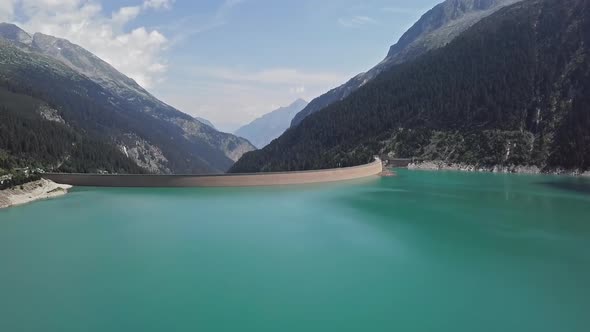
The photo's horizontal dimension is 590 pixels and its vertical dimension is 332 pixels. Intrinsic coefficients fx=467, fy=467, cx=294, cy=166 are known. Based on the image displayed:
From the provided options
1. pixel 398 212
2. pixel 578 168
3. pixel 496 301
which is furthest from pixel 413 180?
pixel 496 301

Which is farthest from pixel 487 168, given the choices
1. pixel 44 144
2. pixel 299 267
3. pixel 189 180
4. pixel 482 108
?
pixel 44 144

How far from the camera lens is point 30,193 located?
50031mm

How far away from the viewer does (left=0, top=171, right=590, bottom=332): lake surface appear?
17281 millimetres

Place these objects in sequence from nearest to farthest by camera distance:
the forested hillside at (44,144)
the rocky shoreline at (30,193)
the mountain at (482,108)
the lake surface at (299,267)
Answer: the lake surface at (299,267), the rocky shoreline at (30,193), the mountain at (482,108), the forested hillside at (44,144)

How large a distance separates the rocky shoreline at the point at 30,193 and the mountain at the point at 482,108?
179 feet

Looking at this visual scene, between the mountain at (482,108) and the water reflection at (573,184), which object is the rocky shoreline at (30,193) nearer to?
the mountain at (482,108)

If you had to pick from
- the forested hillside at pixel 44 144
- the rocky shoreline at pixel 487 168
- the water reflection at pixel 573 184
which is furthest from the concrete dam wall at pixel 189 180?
the water reflection at pixel 573 184

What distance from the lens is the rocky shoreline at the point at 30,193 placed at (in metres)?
45.2

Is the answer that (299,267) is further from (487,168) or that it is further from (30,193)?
(487,168)

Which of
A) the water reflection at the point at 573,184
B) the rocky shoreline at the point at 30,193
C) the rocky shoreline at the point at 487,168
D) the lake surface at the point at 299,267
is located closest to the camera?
the lake surface at the point at 299,267

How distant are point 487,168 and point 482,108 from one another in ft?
65.6

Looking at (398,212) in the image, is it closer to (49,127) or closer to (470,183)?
(470,183)

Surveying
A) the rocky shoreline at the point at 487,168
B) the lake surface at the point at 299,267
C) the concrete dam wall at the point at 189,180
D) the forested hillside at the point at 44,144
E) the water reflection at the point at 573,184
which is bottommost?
the lake surface at the point at 299,267

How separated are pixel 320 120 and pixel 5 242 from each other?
10611 centimetres
